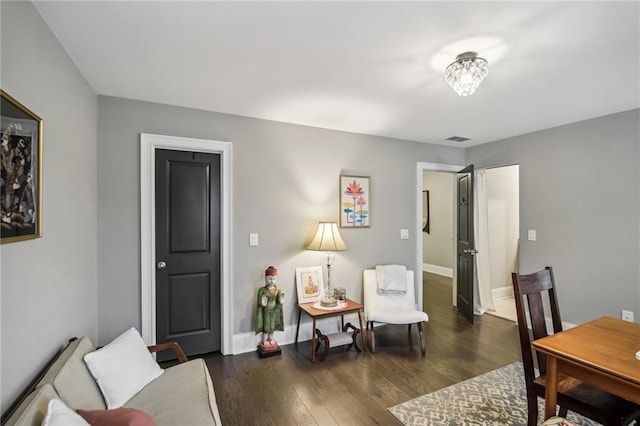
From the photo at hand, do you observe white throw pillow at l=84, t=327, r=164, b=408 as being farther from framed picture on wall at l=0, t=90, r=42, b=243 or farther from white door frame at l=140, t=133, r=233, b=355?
white door frame at l=140, t=133, r=233, b=355

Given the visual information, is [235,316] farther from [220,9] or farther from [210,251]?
[220,9]

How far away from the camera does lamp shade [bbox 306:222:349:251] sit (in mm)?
3275

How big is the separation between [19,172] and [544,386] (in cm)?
279

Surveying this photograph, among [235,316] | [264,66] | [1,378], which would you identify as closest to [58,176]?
[1,378]

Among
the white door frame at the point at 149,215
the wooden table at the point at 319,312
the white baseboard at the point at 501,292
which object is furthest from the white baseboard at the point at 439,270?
the white door frame at the point at 149,215

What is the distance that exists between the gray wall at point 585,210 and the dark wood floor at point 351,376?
3.06 ft

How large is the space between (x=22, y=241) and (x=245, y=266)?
198cm

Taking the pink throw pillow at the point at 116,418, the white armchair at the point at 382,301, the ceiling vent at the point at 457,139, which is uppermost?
the ceiling vent at the point at 457,139

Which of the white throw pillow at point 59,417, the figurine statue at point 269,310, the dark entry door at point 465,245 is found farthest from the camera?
the dark entry door at point 465,245

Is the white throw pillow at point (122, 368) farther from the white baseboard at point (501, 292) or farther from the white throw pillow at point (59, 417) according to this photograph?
the white baseboard at point (501, 292)

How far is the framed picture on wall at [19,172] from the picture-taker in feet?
3.91

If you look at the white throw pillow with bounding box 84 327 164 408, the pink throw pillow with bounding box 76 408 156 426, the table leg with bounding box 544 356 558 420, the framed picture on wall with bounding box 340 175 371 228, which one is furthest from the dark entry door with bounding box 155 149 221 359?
the table leg with bounding box 544 356 558 420

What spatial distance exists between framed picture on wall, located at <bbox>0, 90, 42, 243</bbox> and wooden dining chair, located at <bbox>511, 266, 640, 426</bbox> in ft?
8.02

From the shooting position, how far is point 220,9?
1560 millimetres
